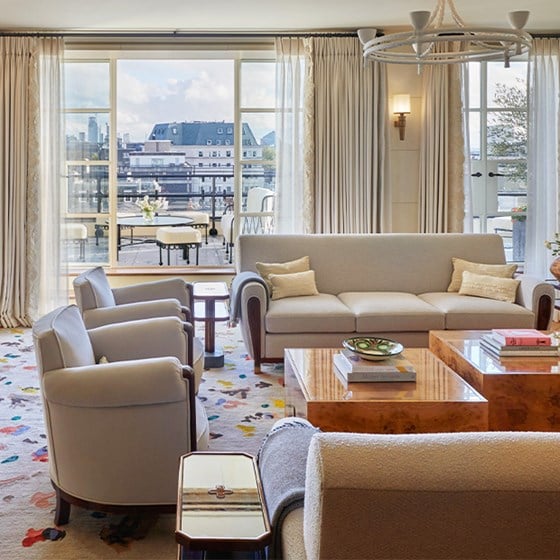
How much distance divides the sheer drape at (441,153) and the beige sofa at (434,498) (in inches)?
209

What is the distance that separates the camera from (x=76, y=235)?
254 inches

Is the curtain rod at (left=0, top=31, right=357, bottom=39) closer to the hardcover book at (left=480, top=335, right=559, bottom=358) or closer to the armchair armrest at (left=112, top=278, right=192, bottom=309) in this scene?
the armchair armrest at (left=112, top=278, right=192, bottom=309)

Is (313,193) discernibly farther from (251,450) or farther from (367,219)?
(251,450)

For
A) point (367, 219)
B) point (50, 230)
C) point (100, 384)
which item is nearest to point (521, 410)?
point (100, 384)

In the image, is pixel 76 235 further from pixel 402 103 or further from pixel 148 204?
pixel 402 103

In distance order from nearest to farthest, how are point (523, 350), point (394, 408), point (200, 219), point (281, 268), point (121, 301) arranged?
1. point (394, 408)
2. point (523, 350)
3. point (121, 301)
4. point (281, 268)
5. point (200, 219)

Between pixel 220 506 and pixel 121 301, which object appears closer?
pixel 220 506

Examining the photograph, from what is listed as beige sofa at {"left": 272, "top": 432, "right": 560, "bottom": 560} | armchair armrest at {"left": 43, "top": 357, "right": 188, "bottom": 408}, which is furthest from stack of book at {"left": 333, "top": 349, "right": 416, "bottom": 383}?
beige sofa at {"left": 272, "top": 432, "right": 560, "bottom": 560}

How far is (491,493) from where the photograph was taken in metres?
1.04

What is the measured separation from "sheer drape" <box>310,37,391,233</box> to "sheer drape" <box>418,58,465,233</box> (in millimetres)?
359

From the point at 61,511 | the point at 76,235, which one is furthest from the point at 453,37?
the point at 76,235

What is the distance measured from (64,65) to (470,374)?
15.5 ft

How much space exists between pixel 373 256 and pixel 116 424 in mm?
3251

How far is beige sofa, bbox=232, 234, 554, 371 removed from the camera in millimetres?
4504
